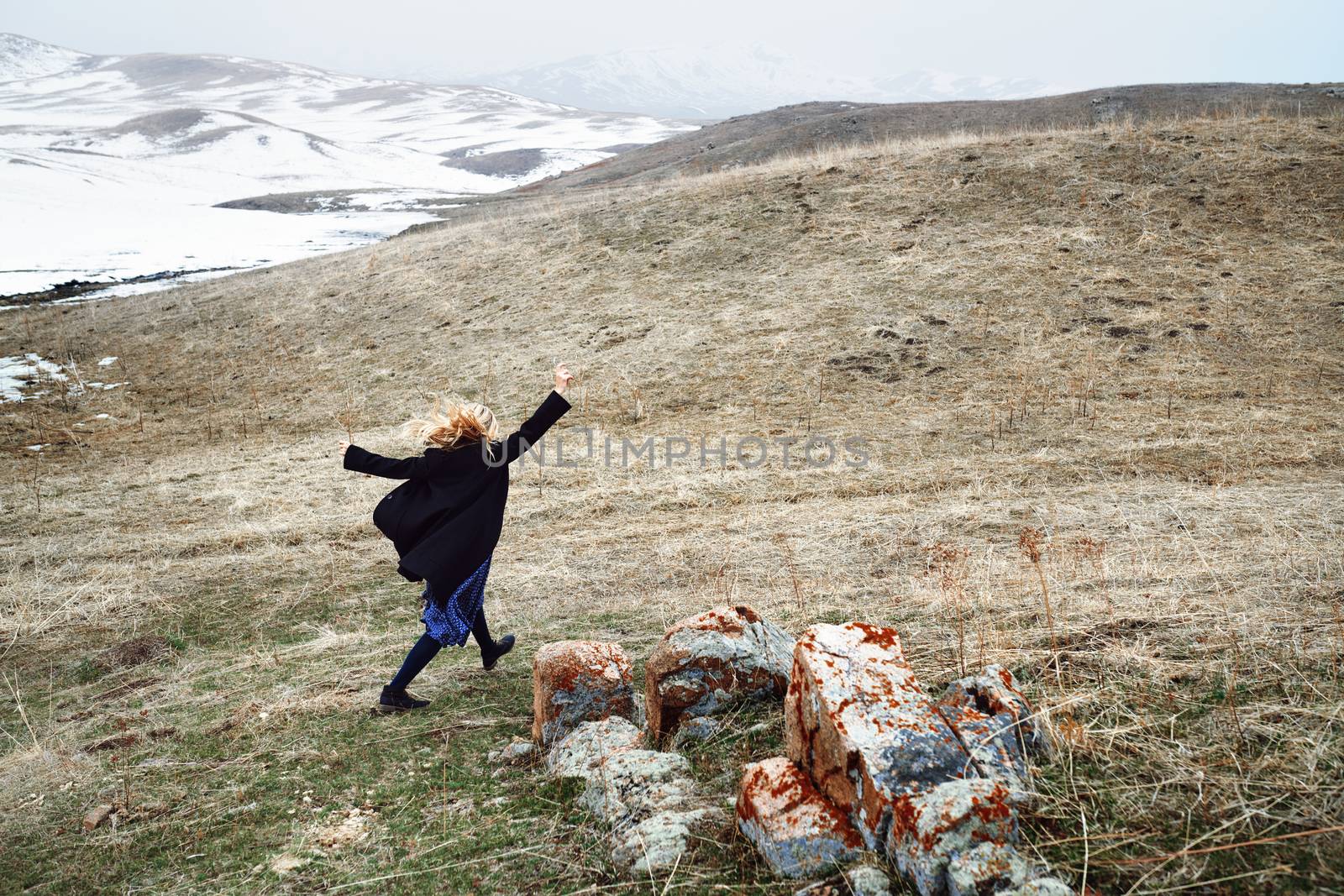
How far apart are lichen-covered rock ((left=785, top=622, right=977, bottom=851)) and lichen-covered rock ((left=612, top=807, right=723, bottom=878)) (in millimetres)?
504

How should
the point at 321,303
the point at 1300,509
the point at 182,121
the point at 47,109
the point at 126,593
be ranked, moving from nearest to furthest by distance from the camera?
the point at 1300,509
the point at 126,593
the point at 321,303
the point at 182,121
the point at 47,109

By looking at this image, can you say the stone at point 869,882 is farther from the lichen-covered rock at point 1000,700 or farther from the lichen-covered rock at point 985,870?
the lichen-covered rock at point 1000,700

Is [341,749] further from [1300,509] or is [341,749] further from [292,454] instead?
[292,454]

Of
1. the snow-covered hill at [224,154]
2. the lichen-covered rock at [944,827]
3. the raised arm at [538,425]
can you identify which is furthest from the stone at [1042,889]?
the snow-covered hill at [224,154]

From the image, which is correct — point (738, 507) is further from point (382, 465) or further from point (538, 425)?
point (382, 465)

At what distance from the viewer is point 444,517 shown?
504 centimetres

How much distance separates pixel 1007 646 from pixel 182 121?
421ft

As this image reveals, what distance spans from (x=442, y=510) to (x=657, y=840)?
2633mm

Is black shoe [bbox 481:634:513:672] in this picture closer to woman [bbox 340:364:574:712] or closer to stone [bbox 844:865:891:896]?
woman [bbox 340:364:574:712]

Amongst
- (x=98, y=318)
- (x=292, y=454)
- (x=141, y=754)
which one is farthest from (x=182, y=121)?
(x=141, y=754)

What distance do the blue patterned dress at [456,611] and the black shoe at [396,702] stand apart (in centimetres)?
43

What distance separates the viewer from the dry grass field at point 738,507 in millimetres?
3443

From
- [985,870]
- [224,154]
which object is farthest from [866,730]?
[224,154]

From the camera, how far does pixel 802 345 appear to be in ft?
47.3
